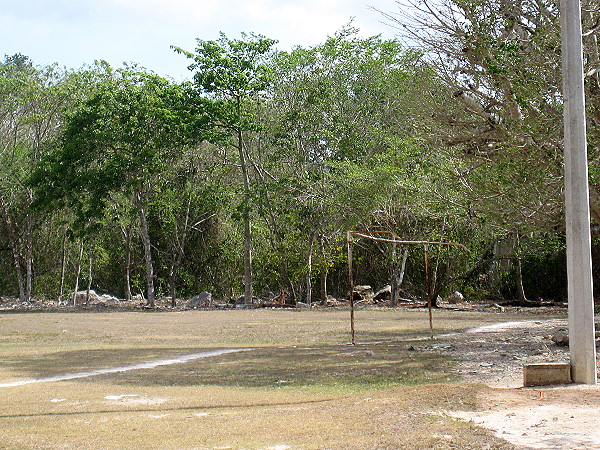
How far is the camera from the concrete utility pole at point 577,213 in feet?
30.3

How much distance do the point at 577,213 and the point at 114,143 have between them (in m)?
26.1

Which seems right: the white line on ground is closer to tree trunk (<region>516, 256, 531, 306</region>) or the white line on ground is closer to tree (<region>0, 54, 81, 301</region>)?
tree trunk (<region>516, 256, 531, 306</region>)

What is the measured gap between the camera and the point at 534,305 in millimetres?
32562

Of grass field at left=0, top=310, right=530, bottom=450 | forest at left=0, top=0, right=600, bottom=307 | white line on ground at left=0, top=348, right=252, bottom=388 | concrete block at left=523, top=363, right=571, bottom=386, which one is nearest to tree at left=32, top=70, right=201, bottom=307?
forest at left=0, top=0, right=600, bottom=307

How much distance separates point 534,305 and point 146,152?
1685 cm

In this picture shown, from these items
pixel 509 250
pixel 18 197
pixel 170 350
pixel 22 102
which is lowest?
pixel 170 350

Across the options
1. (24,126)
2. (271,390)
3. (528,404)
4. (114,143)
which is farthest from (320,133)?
(528,404)

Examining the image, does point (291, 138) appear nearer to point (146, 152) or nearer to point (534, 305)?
point (146, 152)

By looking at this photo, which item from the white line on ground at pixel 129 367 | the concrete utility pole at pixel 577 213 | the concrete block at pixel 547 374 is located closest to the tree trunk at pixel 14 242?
the white line on ground at pixel 129 367

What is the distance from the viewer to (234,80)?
3206 cm

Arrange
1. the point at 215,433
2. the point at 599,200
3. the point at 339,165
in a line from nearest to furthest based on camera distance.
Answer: the point at 215,433 → the point at 599,200 → the point at 339,165

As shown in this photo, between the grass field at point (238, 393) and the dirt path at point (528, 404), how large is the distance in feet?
0.91

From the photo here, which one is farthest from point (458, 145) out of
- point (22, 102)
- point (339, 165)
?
point (22, 102)

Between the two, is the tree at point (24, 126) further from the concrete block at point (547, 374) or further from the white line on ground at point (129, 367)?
the concrete block at point (547, 374)
